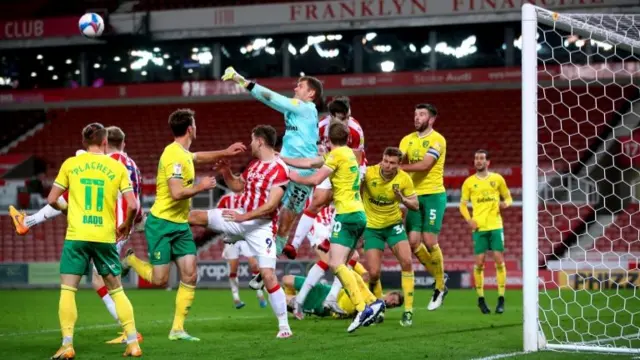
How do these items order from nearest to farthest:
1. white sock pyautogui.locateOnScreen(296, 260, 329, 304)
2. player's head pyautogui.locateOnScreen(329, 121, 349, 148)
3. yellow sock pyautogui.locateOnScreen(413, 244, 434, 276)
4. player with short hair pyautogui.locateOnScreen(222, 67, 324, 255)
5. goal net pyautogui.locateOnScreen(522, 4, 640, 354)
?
goal net pyautogui.locateOnScreen(522, 4, 640, 354), player's head pyautogui.locateOnScreen(329, 121, 349, 148), player with short hair pyautogui.locateOnScreen(222, 67, 324, 255), white sock pyautogui.locateOnScreen(296, 260, 329, 304), yellow sock pyautogui.locateOnScreen(413, 244, 434, 276)

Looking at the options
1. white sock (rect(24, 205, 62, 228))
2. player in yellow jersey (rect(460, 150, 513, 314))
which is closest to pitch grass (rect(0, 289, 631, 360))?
player in yellow jersey (rect(460, 150, 513, 314))

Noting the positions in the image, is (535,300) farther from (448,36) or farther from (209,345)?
(448,36)

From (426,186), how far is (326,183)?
1.46m

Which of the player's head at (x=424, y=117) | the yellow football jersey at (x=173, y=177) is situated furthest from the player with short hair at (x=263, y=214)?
the player's head at (x=424, y=117)

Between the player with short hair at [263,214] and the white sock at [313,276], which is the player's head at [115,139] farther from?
the white sock at [313,276]

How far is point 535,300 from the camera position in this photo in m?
8.64

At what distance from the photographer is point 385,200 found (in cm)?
1177

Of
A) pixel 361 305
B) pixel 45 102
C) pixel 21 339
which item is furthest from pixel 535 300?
pixel 45 102

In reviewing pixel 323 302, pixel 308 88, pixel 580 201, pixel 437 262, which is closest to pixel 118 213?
pixel 308 88

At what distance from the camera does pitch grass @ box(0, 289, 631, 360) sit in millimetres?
8422

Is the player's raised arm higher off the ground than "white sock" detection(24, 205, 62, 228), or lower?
higher

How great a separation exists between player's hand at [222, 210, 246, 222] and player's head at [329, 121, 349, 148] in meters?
1.36

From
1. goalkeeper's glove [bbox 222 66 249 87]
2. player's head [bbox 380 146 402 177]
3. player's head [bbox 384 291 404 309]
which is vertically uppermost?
goalkeeper's glove [bbox 222 66 249 87]

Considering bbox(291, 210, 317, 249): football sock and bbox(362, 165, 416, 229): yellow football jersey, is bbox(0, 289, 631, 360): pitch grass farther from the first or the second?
bbox(362, 165, 416, 229): yellow football jersey
